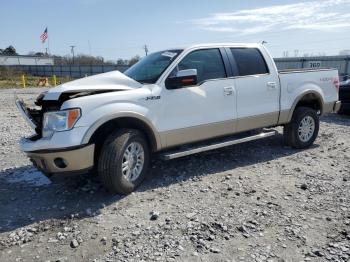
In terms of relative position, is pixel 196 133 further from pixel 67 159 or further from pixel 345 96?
pixel 345 96

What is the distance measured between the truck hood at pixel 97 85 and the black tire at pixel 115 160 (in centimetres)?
60

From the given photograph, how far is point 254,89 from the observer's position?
19.6 ft

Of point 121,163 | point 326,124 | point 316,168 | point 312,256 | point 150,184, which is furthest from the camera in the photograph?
point 326,124

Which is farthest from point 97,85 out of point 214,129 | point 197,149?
point 214,129

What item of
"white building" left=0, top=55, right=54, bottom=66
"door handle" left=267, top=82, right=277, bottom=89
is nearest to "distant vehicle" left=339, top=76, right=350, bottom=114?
"door handle" left=267, top=82, right=277, bottom=89

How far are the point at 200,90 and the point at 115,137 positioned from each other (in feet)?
4.93

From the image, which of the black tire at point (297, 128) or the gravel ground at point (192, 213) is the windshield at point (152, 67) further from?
the black tire at point (297, 128)

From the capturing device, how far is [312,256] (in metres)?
3.32

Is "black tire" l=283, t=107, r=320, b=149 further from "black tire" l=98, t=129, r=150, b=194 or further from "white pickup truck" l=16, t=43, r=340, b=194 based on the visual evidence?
"black tire" l=98, t=129, r=150, b=194

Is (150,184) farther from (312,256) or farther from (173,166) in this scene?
(312,256)

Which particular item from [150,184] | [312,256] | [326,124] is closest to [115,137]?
[150,184]

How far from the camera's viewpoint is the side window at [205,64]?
17.6 feet

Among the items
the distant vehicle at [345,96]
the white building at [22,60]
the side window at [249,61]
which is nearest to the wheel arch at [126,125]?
the side window at [249,61]

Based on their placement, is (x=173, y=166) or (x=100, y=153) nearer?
(x=100, y=153)
